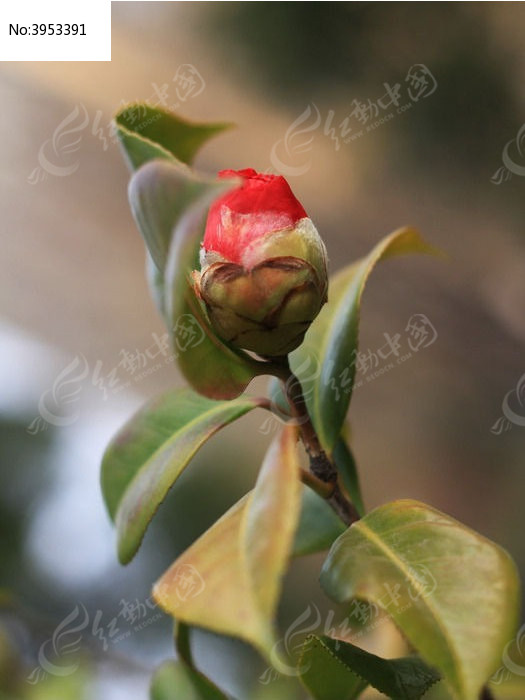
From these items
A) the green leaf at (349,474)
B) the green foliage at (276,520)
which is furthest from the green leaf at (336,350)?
the green leaf at (349,474)

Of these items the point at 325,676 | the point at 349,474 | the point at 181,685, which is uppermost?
the point at 349,474

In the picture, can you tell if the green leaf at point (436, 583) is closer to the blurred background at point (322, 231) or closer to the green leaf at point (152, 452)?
the green leaf at point (152, 452)

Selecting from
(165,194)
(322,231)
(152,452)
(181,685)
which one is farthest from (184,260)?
(322,231)

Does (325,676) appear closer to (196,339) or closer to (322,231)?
(196,339)

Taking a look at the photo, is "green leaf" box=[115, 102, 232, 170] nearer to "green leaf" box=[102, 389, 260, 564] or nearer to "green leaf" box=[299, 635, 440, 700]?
"green leaf" box=[102, 389, 260, 564]

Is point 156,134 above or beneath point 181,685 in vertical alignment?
above

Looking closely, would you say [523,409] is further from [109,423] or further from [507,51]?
[109,423]

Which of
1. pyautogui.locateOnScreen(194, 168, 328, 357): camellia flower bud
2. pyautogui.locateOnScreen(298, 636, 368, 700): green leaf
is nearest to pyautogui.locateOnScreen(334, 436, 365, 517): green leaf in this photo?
pyautogui.locateOnScreen(298, 636, 368, 700): green leaf
